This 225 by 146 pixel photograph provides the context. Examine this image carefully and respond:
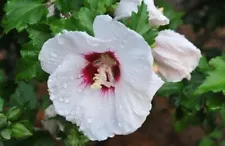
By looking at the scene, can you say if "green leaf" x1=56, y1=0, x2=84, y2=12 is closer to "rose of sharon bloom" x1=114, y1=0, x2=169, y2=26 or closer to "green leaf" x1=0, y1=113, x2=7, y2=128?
"rose of sharon bloom" x1=114, y1=0, x2=169, y2=26

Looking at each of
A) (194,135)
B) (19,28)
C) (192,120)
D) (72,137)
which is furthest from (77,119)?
(194,135)

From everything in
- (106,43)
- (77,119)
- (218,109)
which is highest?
(106,43)

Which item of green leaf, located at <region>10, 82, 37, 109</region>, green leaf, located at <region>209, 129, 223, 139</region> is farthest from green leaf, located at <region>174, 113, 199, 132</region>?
green leaf, located at <region>10, 82, 37, 109</region>

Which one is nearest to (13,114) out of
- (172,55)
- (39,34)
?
(39,34)

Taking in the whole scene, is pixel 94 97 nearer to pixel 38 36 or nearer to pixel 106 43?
pixel 106 43

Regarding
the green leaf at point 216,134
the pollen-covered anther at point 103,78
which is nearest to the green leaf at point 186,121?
the green leaf at point 216,134

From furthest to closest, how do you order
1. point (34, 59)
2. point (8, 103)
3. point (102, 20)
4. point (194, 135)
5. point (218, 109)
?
point (194, 135), point (8, 103), point (218, 109), point (34, 59), point (102, 20)

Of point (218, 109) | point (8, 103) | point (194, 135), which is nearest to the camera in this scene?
point (218, 109)

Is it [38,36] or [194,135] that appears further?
[194,135]

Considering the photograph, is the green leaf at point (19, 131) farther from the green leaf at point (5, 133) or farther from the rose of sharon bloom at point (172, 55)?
the rose of sharon bloom at point (172, 55)
